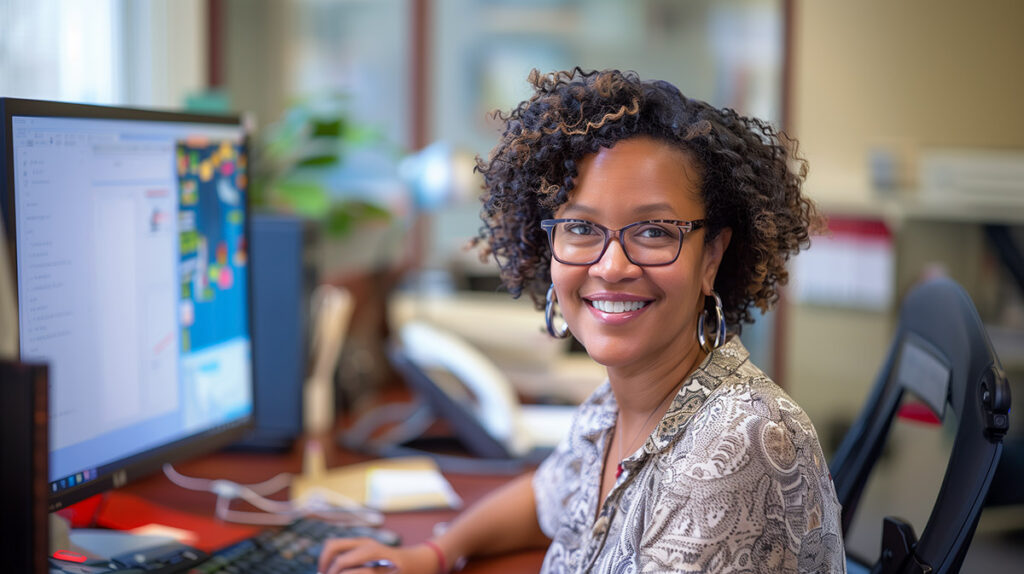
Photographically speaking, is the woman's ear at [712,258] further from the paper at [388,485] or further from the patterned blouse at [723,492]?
the paper at [388,485]

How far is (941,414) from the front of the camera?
3.62ft

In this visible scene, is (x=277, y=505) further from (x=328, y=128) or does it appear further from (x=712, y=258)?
(x=328, y=128)

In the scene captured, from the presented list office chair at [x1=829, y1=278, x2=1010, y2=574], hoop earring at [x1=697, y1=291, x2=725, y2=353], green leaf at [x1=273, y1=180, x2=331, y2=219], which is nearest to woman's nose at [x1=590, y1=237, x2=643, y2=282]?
hoop earring at [x1=697, y1=291, x2=725, y2=353]

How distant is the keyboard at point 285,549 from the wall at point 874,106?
7.98 feet

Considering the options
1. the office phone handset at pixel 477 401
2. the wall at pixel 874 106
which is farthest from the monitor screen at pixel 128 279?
the wall at pixel 874 106

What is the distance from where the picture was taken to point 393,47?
151 inches

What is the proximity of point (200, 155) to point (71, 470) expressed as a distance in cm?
44

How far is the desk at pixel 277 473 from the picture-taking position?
48.4 inches

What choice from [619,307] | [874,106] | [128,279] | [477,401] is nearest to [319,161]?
[477,401]

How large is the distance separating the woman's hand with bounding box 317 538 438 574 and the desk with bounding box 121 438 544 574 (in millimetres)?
79

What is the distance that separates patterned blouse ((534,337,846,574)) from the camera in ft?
2.74

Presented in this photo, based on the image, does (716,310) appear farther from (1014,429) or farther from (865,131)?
(865,131)

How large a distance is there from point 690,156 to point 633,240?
107 mm

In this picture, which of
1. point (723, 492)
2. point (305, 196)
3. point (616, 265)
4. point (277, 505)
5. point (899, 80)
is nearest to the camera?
point (723, 492)
